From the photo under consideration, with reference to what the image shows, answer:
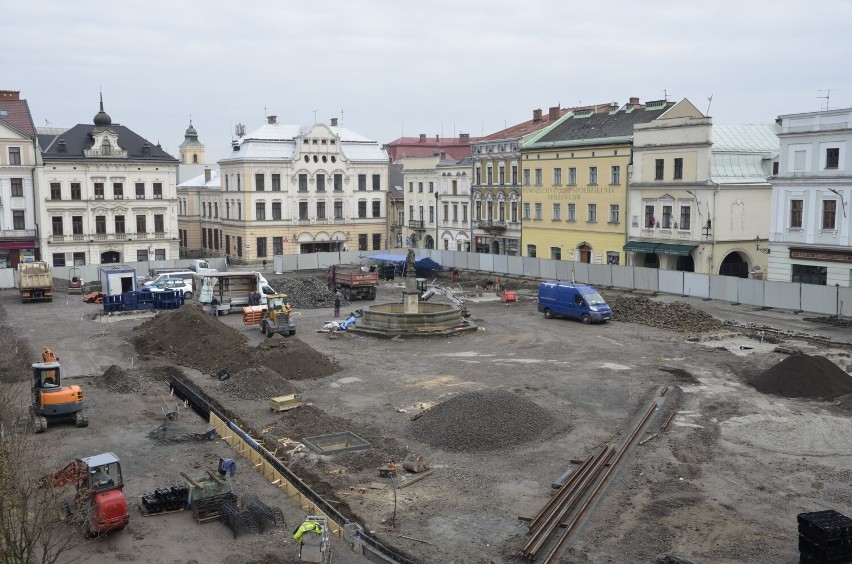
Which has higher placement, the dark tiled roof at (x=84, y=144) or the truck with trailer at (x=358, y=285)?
the dark tiled roof at (x=84, y=144)

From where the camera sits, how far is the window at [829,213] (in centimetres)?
4081

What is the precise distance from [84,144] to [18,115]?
16.5 feet

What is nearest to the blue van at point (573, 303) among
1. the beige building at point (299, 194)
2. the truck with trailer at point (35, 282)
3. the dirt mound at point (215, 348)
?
the dirt mound at point (215, 348)

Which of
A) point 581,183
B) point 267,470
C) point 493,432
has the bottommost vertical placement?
point 267,470

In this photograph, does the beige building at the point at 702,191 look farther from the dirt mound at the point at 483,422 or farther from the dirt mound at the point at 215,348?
the dirt mound at the point at 483,422

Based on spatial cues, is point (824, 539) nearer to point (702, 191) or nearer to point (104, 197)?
point (702, 191)

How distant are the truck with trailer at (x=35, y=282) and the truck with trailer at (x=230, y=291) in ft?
35.8

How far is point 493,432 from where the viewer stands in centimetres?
2139

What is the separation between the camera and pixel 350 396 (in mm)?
26422

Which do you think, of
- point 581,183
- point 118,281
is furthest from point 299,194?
point 118,281

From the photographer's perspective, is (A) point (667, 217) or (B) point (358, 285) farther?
(A) point (667, 217)

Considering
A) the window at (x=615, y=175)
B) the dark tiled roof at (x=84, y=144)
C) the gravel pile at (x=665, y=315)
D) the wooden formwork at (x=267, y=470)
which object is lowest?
the wooden formwork at (x=267, y=470)

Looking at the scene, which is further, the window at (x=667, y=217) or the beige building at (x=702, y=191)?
the window at (x=667, y=217)

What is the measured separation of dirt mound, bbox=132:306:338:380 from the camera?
29438 millimetres
